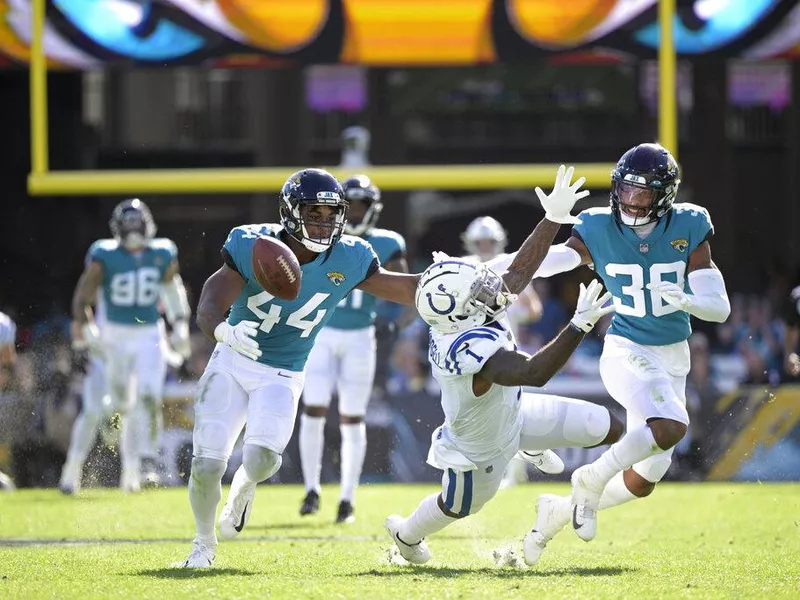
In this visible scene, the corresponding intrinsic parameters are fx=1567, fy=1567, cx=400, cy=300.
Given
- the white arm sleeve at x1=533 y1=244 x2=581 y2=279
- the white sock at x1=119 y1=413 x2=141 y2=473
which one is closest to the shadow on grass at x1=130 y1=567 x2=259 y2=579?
the white arm sleeve at x1=533 y1=244 x2=581 y2=279

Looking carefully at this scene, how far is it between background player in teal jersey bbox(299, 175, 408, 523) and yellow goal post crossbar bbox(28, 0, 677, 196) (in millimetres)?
2489

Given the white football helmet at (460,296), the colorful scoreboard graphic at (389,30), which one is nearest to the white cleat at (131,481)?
the colorful scoreboard graphic at (389,30)

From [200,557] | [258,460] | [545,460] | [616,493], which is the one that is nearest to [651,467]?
[616,493]

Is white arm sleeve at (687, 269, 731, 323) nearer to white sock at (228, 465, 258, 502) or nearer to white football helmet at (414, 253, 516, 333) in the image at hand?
white football helmet at (414, 253, 516, 333)

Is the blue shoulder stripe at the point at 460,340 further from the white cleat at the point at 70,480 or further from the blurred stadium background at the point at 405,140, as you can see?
the blurred stadium background at the point at 405,140

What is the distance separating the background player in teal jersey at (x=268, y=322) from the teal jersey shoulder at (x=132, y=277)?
440cm

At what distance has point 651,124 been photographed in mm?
13219

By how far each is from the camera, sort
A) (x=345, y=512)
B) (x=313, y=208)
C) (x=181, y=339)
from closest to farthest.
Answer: (x=313, y=208), (x=345, y=512), (x=181, y=339)

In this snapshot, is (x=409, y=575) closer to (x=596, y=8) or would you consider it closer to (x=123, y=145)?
(x=596, y=8)

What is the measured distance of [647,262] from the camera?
6.98 metres

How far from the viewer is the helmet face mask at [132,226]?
438 inches

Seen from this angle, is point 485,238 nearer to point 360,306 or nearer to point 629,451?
point 360,306

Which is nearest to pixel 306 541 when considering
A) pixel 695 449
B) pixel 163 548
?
pixel 163 548

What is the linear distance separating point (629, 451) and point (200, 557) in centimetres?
184
